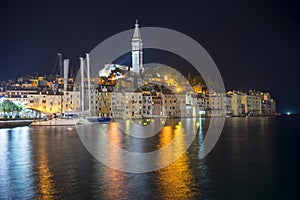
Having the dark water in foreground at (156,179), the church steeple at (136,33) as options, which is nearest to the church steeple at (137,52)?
the church steeple at (136,33)

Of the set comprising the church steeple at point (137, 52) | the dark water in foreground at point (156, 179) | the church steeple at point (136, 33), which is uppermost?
the church steeple at point (136, 33)

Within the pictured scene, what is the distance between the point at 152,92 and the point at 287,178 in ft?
267

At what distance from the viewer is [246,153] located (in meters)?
18.4

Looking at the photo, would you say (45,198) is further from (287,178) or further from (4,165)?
(287,178)

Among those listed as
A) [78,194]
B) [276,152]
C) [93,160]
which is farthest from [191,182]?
[276,152]

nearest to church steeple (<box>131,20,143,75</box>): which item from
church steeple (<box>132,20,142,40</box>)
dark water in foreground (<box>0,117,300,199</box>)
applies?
church steeple (<box>132,20,142,40</box>)

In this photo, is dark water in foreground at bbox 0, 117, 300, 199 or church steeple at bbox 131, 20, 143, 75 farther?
church steeple at bbox 131, 20, 143, 75

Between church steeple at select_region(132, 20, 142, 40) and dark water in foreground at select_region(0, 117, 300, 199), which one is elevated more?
church steeple at select_region(132, 20, 142, 40)

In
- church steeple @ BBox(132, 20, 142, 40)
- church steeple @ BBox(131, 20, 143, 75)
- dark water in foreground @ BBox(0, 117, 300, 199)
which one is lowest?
dark water in foreground @ BBox(0, 117, 300, 199)

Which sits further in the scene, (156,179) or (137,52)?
(137,52)

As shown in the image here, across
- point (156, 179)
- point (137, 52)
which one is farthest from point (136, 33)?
point (156, 179)

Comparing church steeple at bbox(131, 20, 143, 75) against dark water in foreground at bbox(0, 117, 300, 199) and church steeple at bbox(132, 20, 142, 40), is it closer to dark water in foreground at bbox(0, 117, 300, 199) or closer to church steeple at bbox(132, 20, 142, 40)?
church steeple at bbox(132, 20, 142, 40)

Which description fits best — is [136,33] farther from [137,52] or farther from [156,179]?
[156,179]

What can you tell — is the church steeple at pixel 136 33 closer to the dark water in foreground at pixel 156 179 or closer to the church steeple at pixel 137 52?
the church steeple at pixel 137 52
